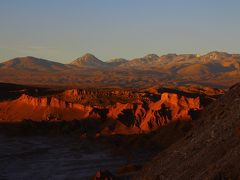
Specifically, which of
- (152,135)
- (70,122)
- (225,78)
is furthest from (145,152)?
(225,78)

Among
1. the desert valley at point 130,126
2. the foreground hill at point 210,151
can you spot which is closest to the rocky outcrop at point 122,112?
the desert valley at point 130,126

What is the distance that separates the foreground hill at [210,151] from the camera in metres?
15.0

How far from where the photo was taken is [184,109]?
4778 centimetres

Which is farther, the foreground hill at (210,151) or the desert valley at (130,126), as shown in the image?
the desert valley at (130,126)

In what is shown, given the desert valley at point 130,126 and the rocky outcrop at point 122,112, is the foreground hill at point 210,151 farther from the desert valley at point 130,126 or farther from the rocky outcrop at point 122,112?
the rocky outcrop at point 122,112

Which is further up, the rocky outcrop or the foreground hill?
the foreground hill

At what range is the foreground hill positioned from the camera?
14969mm

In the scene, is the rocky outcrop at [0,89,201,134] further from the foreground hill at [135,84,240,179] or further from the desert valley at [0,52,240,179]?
the foreground hill at [135,84,240,179]

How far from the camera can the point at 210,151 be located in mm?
16922

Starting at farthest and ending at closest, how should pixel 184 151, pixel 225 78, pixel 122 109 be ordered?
pixel 225 78 → pixel 122 109 → pixel 184 151

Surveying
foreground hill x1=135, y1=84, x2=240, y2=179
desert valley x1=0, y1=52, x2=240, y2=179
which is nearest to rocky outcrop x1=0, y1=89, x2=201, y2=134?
desert valley x1=0, y1=52, x2=240, y2=179

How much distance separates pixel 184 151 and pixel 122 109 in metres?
34.0

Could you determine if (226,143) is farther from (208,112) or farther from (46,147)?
(46,147)

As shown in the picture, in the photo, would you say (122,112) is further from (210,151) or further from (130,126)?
(210,151)
